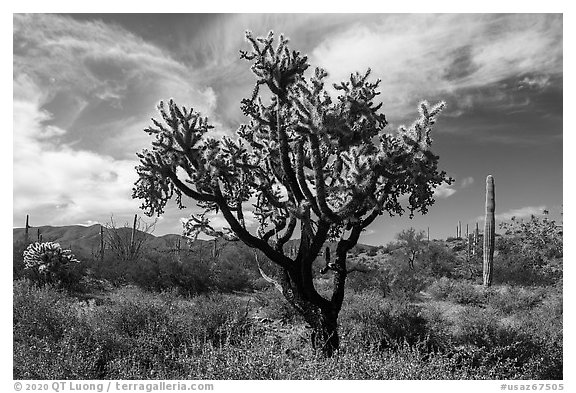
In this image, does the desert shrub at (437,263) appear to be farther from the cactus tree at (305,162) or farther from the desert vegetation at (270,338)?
the cactus tree at (305,162)

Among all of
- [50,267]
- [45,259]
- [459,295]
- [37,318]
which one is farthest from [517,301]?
[45,259]

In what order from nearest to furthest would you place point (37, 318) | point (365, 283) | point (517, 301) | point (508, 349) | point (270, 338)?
point (508, 349)
point (37, 318)
point (270, 338)
point (517, 301)
point (365, 283)

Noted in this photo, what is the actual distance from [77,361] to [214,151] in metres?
3.76

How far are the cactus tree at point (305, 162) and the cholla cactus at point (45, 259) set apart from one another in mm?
10769

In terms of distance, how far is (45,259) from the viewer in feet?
56.1

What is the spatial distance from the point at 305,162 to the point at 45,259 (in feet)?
42.1

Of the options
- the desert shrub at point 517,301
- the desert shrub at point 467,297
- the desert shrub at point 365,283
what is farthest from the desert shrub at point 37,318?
the desert shrub at point 467,297

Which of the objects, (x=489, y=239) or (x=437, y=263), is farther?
(x=437, y=263)

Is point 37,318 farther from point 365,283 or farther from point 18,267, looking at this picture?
point 365,283

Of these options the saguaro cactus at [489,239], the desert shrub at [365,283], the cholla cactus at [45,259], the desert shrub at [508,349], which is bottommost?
the desert shrub at [508,349]

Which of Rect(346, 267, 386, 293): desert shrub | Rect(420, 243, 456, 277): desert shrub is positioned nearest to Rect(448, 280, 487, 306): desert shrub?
Rect(346, 267, 386, 293): desert shrub

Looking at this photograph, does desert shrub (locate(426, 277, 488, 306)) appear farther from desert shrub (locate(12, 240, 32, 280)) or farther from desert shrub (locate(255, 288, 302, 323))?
desert shrub (locate(12, 240, 32, 280))

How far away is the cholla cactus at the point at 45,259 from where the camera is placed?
16.8 metres

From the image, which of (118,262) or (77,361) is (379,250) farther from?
(77,361)
